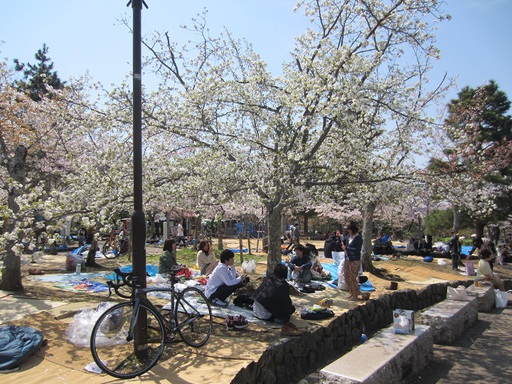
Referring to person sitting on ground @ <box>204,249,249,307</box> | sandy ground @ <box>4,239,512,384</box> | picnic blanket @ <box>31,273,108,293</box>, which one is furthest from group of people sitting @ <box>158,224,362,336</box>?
picnic blanket @ <box>31,273,108,293</box>

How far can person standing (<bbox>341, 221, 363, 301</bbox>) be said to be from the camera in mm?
8320

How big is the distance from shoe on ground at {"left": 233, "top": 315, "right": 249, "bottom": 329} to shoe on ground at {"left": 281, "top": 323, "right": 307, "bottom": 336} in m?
0.58

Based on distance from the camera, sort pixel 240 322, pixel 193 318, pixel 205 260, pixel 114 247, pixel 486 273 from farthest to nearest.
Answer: pixel 114 247 → pixel 486 273 → pixel 205 260 → pixel 240 322 → pixel 193 318

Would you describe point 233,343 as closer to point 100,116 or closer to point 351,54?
point 100,116

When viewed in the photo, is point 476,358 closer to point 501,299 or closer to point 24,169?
point 501,299

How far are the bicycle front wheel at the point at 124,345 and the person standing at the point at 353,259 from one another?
15.8 feet

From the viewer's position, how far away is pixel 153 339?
16.1 feet

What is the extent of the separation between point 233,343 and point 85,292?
165 inches

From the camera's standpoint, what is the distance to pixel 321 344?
6.44m

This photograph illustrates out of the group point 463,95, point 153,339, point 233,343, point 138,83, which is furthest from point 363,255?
point 463,95

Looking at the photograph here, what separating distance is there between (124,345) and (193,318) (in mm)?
935

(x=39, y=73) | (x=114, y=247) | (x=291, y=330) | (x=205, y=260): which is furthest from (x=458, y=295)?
(x=39, y=73)

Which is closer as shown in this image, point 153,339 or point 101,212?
point 153,339

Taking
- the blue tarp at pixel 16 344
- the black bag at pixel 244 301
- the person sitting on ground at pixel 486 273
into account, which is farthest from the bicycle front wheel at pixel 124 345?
the person sitting on ground at pixel 486 273
